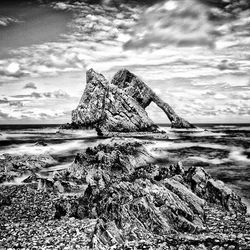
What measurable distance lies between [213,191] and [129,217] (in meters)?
8.36

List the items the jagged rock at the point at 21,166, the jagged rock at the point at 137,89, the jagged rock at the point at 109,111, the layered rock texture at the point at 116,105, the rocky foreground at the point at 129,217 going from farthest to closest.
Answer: the jagged rock at the point at 137,89 < the layered rock texture at the point at 116,105 < the jagged rock at the point at 109,111 < the jagged rock at the point at 21,166 < the rocky foreground at the point at 129,217

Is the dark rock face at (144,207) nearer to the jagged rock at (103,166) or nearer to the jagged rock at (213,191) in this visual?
the jagged rock at (213,191)

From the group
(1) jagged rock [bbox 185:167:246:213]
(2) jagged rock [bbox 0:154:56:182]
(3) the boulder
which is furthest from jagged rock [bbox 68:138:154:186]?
(2) jagged rock [bbox 0:154:56:182]

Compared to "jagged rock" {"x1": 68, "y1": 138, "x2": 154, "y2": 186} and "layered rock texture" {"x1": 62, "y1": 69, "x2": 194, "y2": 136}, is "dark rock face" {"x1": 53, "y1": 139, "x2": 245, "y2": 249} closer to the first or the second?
"jagged rock" {"x1": 68, "y1": 138, "x2": 154, "y2": 186}

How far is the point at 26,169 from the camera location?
107 ft

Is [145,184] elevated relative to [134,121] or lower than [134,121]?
elevated

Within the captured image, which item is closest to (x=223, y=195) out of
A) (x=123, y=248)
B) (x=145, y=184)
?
(x=145, y=184)

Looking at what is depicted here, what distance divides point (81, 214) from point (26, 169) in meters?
Answer: 17.7

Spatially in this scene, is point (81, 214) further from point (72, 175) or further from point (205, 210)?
point (72, 175)

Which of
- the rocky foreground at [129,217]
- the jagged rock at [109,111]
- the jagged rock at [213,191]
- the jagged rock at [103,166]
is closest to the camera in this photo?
the rocky foreground at [129,217]

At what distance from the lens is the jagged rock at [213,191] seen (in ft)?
62.4

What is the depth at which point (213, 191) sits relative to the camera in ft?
67.8

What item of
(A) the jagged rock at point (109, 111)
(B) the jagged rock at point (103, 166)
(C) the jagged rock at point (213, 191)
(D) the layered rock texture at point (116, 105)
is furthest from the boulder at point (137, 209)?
(A) the jagged rock at point (109, 111)

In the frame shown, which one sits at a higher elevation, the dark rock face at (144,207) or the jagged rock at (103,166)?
the dark rock face at (144,207)
